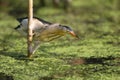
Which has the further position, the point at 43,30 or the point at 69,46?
the point at 69,46

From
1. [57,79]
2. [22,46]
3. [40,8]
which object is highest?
[40,8]

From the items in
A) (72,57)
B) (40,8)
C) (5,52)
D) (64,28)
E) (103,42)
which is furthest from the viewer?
(40,8)

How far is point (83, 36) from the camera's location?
3639 millimetres

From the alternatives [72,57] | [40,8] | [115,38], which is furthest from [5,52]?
[40,8]

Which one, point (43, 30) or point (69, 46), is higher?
point (43, 30)

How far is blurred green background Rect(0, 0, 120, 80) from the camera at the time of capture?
8.06 ft

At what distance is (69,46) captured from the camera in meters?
3.20

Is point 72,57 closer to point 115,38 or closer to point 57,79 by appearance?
point 57,79

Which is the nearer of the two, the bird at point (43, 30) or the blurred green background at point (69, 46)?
the blurred green background at point (69, 46)

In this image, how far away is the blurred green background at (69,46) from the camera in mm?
2457

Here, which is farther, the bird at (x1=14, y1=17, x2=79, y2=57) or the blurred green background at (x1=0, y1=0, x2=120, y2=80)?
the bird at (x1=14, y1=17, x2=79, y2=57)

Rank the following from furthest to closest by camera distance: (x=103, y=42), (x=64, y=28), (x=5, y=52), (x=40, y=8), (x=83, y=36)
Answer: (x=40, y=8) → (x=83, y=36) → (x=103, y=42) → (x=5, y=52) → (x=64, y=28)

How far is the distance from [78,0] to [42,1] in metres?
0.52

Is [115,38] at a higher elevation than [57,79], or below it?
higher
